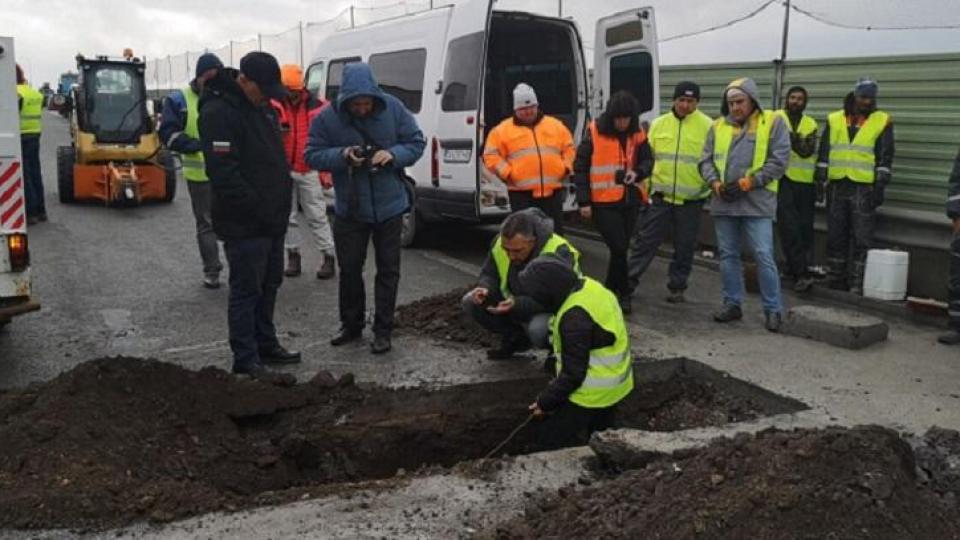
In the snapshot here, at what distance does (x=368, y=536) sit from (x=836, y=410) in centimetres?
278

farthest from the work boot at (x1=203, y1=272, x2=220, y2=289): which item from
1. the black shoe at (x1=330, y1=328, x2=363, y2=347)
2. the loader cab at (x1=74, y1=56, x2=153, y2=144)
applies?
the loader cab at (x1=74, y1=56, x2=153, y2=144)

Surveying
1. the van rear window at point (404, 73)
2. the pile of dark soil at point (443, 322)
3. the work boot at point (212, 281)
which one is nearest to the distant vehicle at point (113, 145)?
the van rear window at point (404, 73)

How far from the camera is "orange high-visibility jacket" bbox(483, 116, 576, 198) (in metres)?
6.52

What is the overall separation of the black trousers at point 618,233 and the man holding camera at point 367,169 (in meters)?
1.68

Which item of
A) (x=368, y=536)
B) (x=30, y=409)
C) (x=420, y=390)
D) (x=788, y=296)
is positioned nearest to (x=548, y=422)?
(x=420, y=390)

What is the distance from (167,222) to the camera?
444 inches

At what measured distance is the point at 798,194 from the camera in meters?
7.87

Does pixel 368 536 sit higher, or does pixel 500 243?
pixel 500 243

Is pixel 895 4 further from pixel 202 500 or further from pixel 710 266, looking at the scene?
pixel 202 500

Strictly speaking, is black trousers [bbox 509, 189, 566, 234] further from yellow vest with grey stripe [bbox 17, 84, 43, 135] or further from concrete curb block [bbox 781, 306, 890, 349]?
yellow vest with grey stripe [bbox 17, 84, 43, 135]

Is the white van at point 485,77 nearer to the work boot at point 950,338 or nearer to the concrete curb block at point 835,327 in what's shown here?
the concrete curb block at point 835,327

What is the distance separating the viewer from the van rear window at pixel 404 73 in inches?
347

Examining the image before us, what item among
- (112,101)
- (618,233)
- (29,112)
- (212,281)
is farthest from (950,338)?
(112,101)

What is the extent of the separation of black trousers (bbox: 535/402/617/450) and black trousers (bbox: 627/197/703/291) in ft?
8.71
